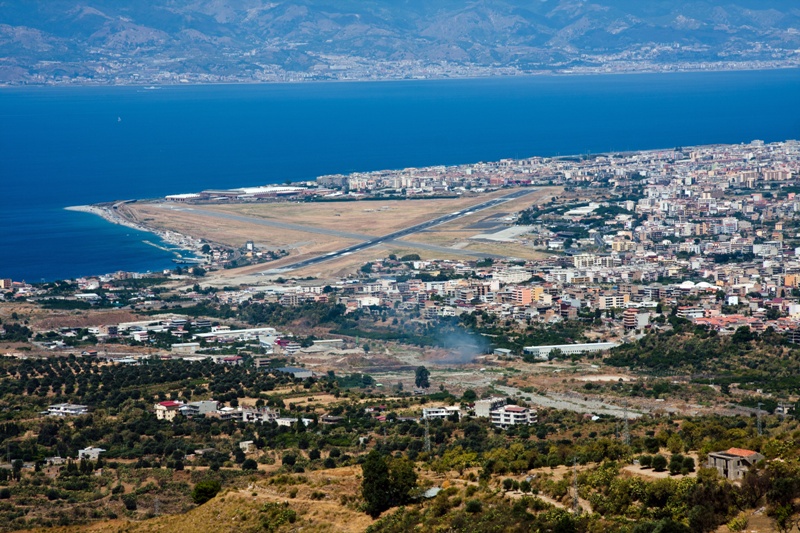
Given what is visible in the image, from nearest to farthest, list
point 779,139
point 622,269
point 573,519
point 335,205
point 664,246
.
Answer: point 573,519
point 622,269
point 664,246
point 335,205
point 779,139

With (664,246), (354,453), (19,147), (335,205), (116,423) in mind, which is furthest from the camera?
(19,147)

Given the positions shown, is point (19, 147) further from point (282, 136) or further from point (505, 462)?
point (505, 462)

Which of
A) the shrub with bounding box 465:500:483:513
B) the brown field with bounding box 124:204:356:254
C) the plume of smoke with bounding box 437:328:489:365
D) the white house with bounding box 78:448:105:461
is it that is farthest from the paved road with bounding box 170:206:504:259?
the shrub with bounding box 465:500:483:513

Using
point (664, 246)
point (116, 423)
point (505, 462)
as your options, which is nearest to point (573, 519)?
point (505, 462)

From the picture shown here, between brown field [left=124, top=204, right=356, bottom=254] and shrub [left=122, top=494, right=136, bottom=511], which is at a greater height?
brown field [left=124, top=204, right=356, bottom=254]

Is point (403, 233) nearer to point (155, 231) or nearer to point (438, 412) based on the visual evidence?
point (155, 231)

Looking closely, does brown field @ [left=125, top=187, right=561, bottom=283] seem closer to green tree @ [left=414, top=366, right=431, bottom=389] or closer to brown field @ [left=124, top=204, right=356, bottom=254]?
brown field @ [left=124, top=204, right=356, bottom=254]

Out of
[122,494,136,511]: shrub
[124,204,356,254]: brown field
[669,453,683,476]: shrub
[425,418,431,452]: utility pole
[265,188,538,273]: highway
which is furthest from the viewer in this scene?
[124,204,356,254]: brown field
